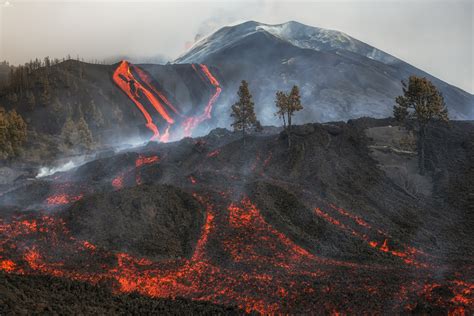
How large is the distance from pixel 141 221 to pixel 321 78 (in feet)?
362

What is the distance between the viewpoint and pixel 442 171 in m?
46.1

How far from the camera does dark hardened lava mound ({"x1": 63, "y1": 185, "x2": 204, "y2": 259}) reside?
28078 millimetres

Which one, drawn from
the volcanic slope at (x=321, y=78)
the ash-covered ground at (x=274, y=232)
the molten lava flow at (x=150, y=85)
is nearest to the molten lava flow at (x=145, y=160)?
the ash-covered ground at (x=274, y=232)

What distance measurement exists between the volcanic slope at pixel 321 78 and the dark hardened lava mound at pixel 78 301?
8558 centimetres

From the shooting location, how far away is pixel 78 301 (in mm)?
18594

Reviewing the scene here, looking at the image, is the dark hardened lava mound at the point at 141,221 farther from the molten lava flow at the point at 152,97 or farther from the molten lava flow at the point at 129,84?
the molten lava flow at the point at 129,84

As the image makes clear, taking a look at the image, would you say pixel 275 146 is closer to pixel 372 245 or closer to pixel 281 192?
pixel 281 192

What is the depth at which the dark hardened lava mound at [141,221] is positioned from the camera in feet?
92.1

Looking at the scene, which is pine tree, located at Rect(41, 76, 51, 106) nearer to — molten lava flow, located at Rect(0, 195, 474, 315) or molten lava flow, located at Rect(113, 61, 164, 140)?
molten lava flow, located at Rect(113, 61, 164, 140)

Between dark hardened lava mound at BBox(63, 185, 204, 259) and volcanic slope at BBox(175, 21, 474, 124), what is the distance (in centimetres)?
7243

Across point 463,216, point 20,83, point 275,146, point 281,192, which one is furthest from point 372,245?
point 20,83

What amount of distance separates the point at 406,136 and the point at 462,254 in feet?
89.8

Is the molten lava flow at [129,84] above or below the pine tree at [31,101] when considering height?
above

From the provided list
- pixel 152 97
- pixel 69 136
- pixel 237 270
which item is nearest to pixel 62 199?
pixel 237 270
